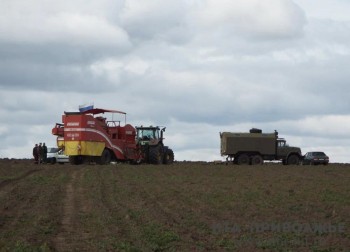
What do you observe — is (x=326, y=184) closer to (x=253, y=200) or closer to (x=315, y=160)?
Answer: (x=253, y=200)

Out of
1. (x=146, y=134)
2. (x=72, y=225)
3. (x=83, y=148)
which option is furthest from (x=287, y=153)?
(x=72, y=225)

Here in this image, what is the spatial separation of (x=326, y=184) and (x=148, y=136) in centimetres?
2268

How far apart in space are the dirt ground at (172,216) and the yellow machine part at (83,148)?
623 inches

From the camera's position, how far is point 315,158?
60.3 meters

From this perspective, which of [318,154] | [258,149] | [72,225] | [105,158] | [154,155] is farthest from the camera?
[318,154]

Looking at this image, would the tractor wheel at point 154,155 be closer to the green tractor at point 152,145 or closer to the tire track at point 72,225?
the green tractor at point 152,145

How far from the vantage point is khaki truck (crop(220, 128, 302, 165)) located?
194ft

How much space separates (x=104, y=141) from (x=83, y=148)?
1.57 meters

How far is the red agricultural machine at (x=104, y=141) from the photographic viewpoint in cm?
4631

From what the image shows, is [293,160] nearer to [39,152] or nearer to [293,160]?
[293,160]

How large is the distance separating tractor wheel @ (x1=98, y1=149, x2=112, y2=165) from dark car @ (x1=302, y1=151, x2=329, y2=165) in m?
18.8

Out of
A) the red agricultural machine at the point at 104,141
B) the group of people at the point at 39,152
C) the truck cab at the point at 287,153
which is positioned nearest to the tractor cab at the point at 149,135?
the red agricultural machine at the point at 104,141

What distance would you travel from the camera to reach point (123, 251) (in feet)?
42.5

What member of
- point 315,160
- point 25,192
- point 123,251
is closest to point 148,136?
point 315,160
